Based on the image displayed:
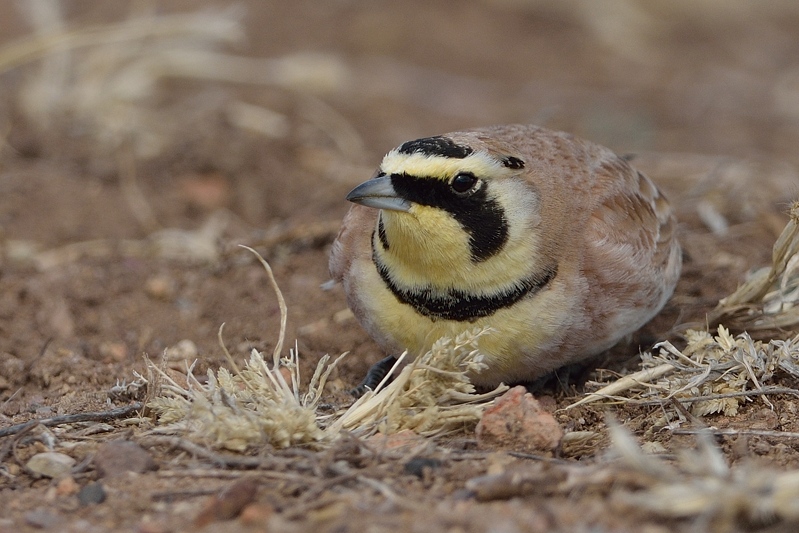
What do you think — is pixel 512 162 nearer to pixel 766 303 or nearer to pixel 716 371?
pixel 716 371

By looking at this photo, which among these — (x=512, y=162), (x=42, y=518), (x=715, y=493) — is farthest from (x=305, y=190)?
(x=715, y=493)

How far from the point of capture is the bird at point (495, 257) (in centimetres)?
422

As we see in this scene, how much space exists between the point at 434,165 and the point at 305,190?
12.3 ft

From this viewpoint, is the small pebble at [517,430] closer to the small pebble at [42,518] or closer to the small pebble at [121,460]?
the small pebble at [121,460]

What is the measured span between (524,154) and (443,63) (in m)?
7.18

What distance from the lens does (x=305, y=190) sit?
780 cm

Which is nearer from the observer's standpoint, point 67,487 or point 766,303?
point 67,487

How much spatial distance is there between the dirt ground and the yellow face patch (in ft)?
3.57

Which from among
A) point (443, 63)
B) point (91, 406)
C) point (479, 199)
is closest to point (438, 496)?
point (479, 199)

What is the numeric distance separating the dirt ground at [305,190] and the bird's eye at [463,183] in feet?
3.34

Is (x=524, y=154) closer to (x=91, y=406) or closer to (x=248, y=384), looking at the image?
(x=248, y=384)

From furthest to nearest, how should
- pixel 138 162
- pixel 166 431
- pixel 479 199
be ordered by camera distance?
pixel 138 162 < pixel 479 199 < pixel 166 431

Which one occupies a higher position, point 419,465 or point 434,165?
point 434,165

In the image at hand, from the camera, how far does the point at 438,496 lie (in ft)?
11.3
